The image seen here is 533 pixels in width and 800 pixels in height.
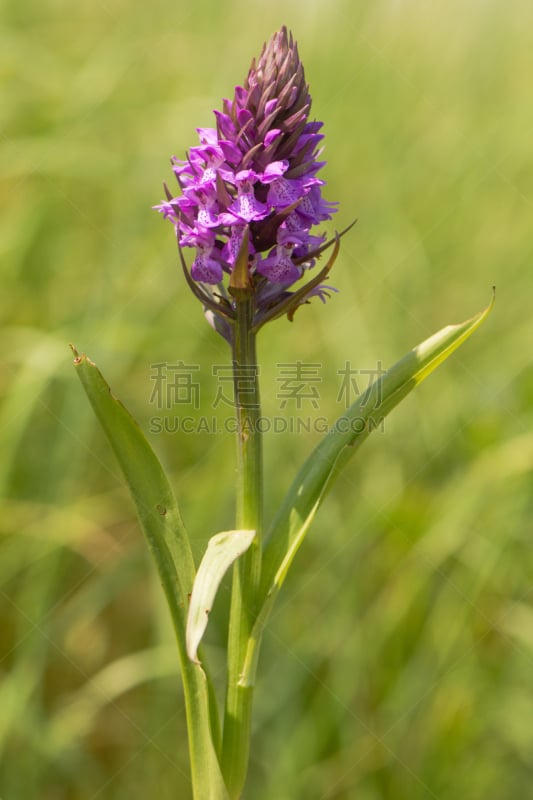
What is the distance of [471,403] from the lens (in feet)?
11.5

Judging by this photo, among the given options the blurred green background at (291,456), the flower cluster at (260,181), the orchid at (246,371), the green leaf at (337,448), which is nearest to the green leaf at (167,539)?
the orchid at (246,371)

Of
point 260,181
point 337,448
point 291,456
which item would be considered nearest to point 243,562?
point 337,448

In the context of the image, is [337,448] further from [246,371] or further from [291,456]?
[291,456]

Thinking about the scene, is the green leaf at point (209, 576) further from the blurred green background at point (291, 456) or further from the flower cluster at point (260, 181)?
the blurred green background at point (291, 456)

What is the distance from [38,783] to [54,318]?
79.7 inches

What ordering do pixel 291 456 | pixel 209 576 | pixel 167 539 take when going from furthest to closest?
pixel 291 456 < pixel 167 539 < pixel 209 576

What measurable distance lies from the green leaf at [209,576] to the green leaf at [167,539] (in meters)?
0.09

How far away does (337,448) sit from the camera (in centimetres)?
151

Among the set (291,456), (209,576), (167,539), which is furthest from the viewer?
(291,456)

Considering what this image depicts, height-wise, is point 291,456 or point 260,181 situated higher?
point 260,181

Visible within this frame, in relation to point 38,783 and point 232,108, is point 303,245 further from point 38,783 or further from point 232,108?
point 38,783

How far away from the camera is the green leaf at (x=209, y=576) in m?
1.29

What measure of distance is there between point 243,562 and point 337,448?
30 centimetres

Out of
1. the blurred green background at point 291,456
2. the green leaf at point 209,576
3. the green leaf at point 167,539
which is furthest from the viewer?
the blurred green background at point 291,456
